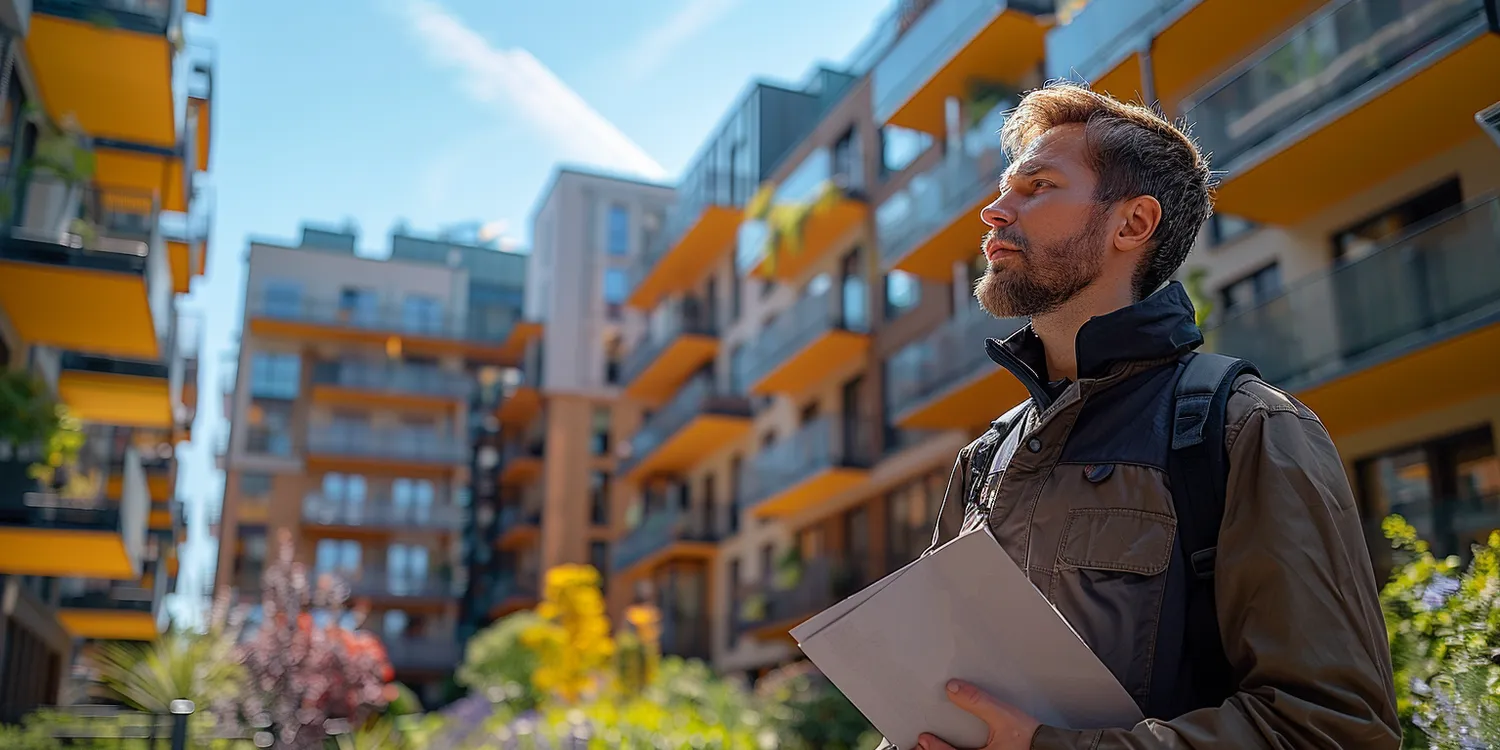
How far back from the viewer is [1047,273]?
8.48ft

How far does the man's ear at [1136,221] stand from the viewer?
254cm

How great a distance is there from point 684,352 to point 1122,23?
24.0 metres

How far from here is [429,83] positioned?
1386cm

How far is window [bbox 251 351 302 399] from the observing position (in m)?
55.1

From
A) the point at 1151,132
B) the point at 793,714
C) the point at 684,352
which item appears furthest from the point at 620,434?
the point at 1151,132

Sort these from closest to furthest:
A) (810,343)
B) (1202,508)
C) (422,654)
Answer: (1202,508) < (810,343) < (422,654)

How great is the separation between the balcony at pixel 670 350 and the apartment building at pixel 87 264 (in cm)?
1432

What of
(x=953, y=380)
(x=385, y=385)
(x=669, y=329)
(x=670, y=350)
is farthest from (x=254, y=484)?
(x=953, y=380)

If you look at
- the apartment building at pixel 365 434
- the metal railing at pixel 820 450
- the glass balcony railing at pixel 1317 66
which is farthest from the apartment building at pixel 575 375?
the glass balcony railing at pixel 1317 66

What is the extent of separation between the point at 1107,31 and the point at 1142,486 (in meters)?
13.5

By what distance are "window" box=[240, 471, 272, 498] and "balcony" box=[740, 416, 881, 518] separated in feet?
99.8

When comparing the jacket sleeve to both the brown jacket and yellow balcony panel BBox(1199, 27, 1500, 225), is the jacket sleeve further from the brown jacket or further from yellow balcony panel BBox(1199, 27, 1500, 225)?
yellow balcony panel BBox(1199, 27, 1500, 225)

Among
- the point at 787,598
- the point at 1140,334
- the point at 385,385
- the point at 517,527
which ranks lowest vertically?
the point at 1140,334

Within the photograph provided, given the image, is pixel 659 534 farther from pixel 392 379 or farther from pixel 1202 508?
pixel 1202 508
